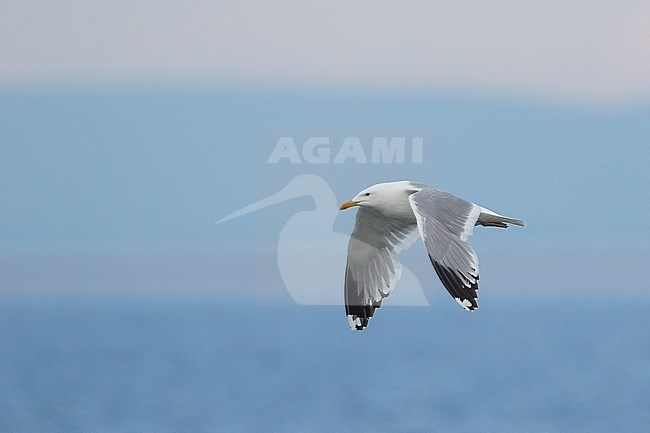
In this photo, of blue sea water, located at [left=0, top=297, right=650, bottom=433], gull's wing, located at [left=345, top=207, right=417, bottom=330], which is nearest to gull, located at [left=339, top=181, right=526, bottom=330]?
gull's wing, located at [left=345, top=207, right=417, bottom=330]

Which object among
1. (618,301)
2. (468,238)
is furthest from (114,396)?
(618,301)

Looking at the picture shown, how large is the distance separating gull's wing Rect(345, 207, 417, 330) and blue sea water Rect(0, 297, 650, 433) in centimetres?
827

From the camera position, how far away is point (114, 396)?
14266 mm

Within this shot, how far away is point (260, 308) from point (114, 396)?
12628mm

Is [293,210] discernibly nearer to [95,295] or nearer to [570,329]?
[570,329]

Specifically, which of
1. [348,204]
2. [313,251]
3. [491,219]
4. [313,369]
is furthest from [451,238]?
[313,369]

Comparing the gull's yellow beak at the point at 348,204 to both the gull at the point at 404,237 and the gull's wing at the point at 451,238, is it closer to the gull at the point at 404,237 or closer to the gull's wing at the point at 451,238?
the gull at the point at 404,237

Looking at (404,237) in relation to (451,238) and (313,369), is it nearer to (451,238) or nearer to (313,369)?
(451,238)

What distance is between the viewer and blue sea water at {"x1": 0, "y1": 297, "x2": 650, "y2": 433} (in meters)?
12.7

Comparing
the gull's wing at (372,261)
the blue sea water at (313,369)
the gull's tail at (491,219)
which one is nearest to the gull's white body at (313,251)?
the gull's wing at (372,261)

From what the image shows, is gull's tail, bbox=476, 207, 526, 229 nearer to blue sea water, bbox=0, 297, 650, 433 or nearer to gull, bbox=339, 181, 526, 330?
gull, bbox=339, 181, 526, 330

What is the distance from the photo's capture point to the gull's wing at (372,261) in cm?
355

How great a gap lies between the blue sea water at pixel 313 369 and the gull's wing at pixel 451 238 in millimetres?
8842

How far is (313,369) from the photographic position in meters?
16.9
